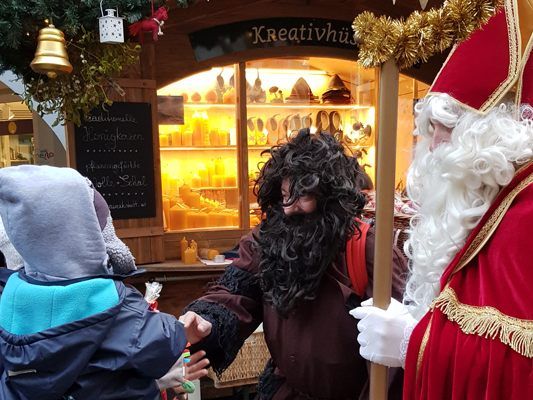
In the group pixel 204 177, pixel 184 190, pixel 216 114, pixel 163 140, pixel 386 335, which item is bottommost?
pixel 386 335

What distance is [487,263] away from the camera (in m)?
1.17

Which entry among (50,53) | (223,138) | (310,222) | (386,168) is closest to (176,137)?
(223,138)

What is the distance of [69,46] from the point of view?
2.99 metres

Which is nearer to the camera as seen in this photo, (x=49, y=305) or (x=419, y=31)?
(x=419, y=31)

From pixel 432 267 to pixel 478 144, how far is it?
0.35 metres

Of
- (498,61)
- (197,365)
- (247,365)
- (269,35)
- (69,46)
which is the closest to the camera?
(498,61)

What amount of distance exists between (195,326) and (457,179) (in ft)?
3.25

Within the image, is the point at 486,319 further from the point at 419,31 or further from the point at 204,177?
the point at 204,177

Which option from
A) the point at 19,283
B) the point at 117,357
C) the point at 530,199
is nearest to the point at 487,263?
the point at 530,199

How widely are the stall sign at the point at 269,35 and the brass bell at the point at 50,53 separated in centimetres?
209

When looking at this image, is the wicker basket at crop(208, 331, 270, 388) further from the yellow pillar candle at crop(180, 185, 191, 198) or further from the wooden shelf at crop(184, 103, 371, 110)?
the wooden shelf at crop(184, 103, 371, 110)

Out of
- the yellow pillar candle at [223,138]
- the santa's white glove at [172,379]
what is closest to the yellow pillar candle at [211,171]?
the yellow pillar candle at [223,138]

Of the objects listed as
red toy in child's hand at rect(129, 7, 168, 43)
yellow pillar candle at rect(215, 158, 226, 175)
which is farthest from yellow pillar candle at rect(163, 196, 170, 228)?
red toy in child's hand at rect(129, 7, 168, 43)

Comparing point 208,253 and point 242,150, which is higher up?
point 242,150
